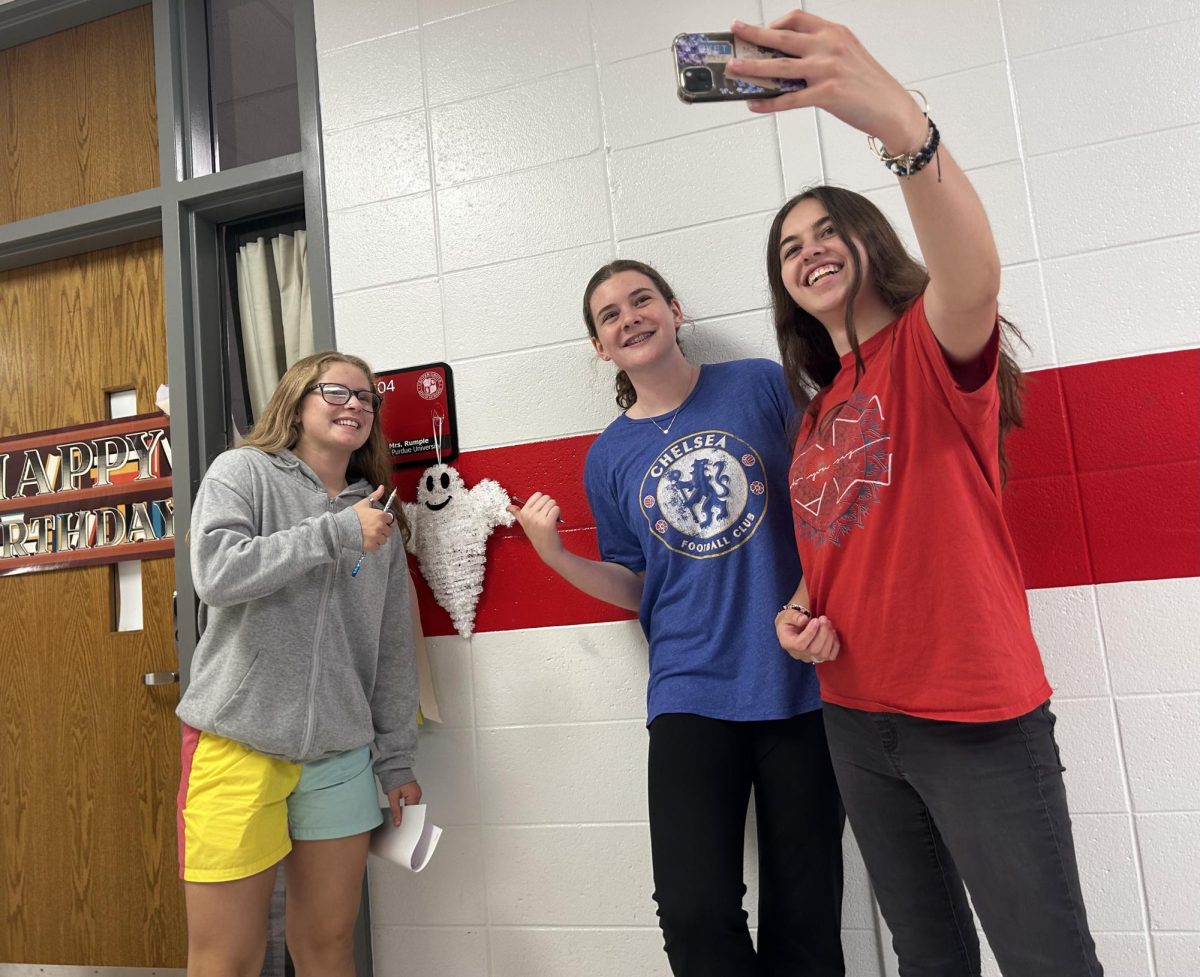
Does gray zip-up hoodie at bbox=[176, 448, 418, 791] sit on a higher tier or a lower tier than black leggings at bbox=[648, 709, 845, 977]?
higher

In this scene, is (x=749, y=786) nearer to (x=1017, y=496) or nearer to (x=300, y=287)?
(x=1017, y=496)

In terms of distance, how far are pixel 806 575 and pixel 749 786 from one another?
430 millimetres

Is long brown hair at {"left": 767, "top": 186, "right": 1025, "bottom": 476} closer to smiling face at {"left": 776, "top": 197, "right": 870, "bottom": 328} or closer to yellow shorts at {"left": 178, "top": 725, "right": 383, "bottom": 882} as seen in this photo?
smiling face at {"left": 776, "top": 197, "right": 870, "bottom": 328}

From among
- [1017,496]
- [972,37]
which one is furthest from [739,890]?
[972,37]

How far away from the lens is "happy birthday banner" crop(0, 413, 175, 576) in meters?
2.37

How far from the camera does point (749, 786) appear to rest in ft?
4.91

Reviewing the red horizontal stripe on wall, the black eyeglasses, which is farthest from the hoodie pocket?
the red horizontal stripe on wall

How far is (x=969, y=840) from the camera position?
3.58 feet

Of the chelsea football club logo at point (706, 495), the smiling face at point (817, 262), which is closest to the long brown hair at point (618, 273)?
the chelsea football club logo at point (706, 495)

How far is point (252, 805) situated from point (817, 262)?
1.41 m

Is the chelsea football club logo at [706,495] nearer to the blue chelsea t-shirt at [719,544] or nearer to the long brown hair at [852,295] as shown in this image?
the blue chelsea t-shirt at [719,544]

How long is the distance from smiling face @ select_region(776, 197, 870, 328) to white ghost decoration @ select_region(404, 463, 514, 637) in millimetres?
904

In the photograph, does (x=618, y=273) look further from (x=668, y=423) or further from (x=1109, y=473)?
(x=1109, y=473)

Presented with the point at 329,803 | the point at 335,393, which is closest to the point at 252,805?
the point at 329,803
